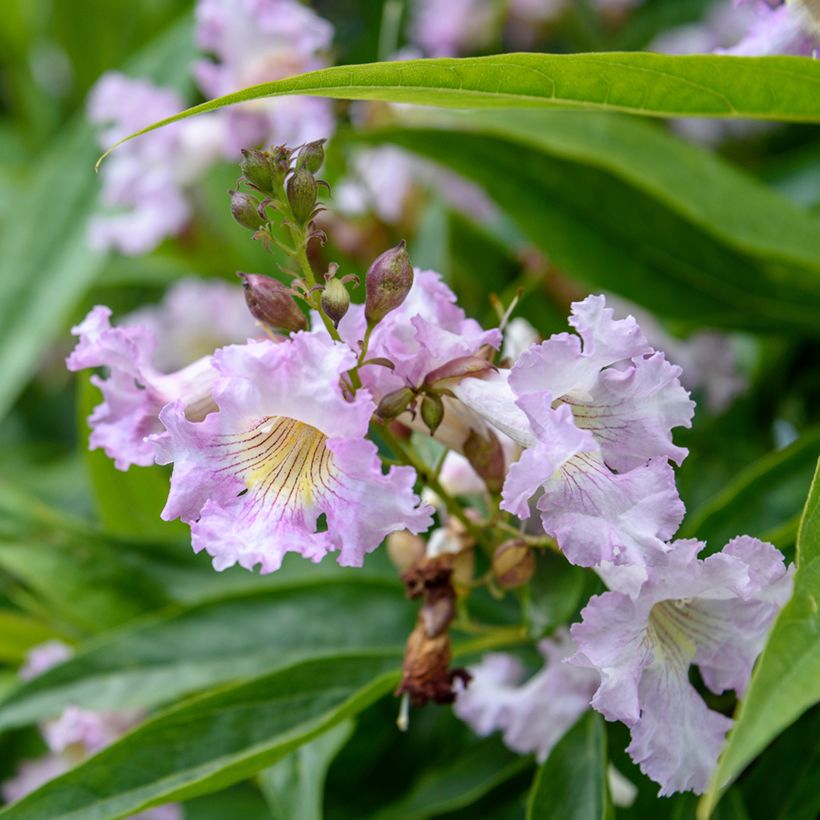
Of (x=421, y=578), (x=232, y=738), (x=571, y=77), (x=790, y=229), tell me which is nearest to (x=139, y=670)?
(x=232, y=738)

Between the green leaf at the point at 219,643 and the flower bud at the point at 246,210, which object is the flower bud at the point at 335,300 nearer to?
the flower bud at the point at 246,210

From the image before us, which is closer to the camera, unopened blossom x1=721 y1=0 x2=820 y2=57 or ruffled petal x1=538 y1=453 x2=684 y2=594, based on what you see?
ruffled petal x1=538 y1=453 x2=684 y2=594

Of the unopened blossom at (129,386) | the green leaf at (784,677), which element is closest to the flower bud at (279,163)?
the unopened blossom at (129,386)

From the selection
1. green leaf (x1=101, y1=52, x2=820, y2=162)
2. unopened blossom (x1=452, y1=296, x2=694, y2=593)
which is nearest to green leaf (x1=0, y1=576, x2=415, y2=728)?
unopened blossom (x1=452, y1=296, x2=694, y2=593)

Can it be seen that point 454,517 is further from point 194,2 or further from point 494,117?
point 194,2

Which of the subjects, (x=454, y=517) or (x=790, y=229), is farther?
(x=790, y=229)

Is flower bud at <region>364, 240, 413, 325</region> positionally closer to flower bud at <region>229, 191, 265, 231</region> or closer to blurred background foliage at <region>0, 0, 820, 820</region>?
flower bud at <region>229, 191, 265, 231</region>


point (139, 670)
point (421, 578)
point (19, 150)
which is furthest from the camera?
point (19, 150)
